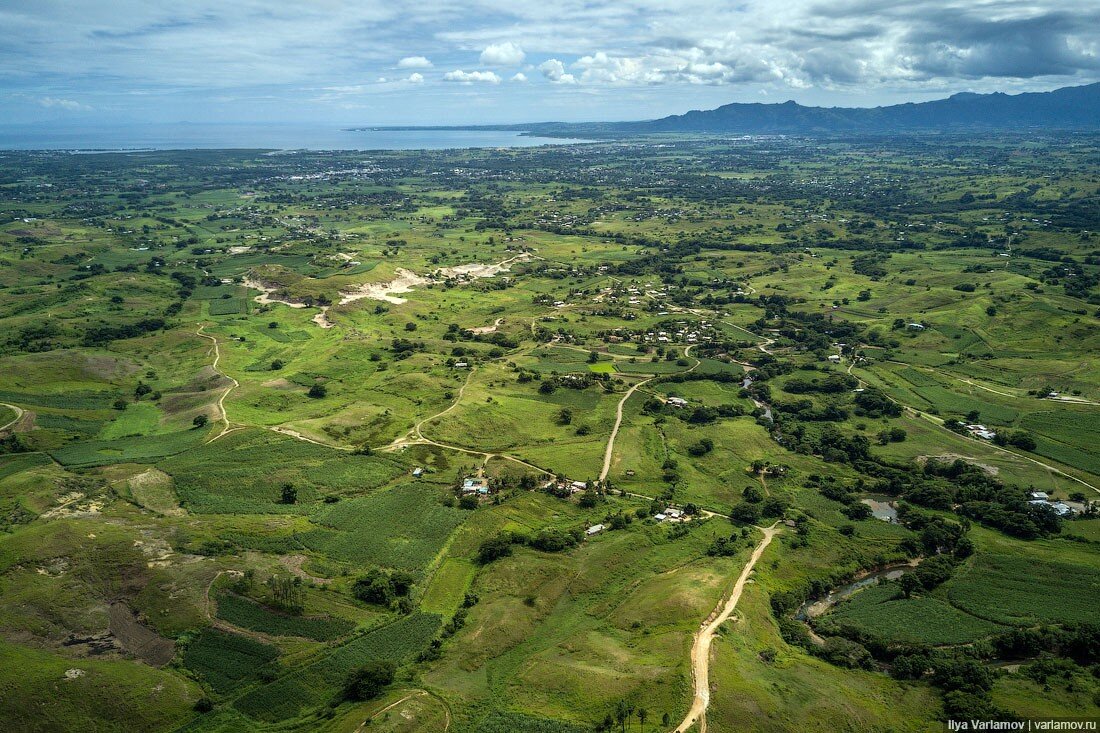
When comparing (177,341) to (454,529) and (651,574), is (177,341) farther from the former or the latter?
(651,574)

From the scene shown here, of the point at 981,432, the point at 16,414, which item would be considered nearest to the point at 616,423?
the point at 981,432

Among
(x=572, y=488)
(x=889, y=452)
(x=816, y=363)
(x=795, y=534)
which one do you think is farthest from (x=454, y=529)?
(x=816, y=363)

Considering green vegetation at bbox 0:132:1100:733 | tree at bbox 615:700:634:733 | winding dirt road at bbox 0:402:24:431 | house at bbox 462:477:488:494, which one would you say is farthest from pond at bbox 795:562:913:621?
winding dirt road at bbox 0:402:24:431

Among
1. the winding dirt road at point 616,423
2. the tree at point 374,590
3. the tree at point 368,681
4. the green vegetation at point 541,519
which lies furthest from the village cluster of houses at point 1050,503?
the tree at point 368,681

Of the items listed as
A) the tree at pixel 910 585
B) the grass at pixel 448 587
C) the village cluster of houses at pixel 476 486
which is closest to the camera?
the grass at pixel 448 587

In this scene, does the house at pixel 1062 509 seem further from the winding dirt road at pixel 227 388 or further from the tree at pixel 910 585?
the winding dirt road at pixel 227 388

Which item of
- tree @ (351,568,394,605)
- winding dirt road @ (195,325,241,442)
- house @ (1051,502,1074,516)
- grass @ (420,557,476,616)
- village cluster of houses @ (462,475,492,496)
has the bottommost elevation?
grass @ (420,557,476,616)

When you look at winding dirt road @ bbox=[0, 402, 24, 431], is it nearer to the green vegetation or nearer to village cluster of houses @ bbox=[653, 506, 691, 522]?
the green vegetation
